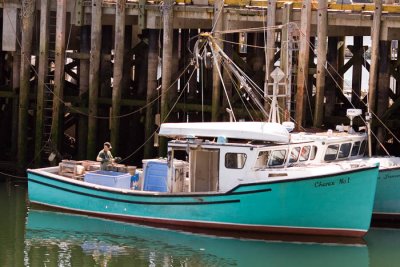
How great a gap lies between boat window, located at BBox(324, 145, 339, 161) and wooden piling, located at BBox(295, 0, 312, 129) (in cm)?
197

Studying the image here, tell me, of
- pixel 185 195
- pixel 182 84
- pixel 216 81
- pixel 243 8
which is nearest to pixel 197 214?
pixel 185 195

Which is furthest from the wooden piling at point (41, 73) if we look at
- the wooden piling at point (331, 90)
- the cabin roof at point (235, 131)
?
the wooden piling at point (331, 90)

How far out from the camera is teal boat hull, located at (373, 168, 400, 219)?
24328 millimetres

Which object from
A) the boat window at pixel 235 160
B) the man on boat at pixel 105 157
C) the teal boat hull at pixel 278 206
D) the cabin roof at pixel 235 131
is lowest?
the teal boat hull at pixel 278 206

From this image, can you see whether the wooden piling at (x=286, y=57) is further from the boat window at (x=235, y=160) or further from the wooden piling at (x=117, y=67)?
the wooden piling at (x=117, y=67)

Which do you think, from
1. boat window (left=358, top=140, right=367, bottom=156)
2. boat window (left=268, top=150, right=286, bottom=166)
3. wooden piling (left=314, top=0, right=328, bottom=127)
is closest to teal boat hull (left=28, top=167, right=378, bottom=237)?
boat window (left=268, top=150, right=286, bottom=166)

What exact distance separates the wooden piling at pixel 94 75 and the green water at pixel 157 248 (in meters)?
4.14

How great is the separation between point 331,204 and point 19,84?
1113 cm

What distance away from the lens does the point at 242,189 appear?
23.0 meters

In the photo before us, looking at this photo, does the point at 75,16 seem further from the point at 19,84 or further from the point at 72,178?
the point at 72,178

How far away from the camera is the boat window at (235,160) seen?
23531mm

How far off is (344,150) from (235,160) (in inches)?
120

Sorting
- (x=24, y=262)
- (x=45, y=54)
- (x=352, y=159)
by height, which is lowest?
(x=24, y=262)

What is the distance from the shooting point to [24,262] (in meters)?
21.3
